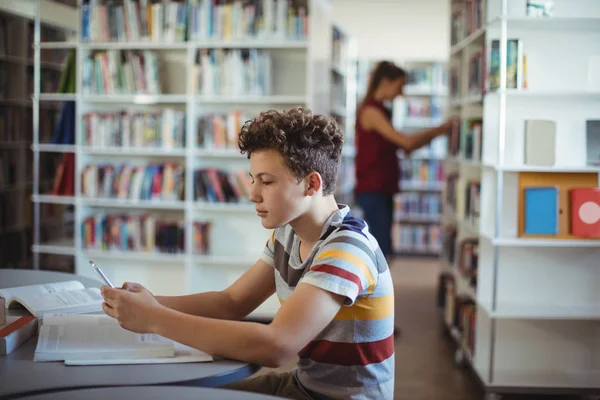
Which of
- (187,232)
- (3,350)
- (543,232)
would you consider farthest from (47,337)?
(187,232)

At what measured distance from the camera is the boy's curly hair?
1.55 meters

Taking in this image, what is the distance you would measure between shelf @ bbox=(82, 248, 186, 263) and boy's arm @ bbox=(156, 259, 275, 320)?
2933 mm

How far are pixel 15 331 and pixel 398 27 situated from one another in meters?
7.07

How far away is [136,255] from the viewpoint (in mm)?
4703

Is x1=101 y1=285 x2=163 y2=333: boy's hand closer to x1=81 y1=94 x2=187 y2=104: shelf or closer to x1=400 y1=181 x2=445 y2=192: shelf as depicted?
x1=81 y1=94 x2=187 y2=104: shelf

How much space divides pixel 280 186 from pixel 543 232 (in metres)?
1.84

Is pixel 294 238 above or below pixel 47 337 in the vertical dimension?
above

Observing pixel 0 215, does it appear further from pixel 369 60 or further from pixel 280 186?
pixel 280 186

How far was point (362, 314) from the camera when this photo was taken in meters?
1.51

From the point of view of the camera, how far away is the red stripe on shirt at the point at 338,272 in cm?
143

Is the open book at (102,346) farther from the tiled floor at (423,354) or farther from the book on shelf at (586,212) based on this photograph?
the book on shelf at (586,212)

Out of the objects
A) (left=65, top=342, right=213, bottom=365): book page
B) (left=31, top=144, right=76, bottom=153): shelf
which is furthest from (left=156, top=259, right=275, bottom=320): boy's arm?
(left=31, top=144, right=76, bottom=153): shelf

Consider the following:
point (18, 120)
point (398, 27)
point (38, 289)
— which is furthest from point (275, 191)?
point (398, 27)

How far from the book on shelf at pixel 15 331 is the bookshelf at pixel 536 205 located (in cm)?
201
